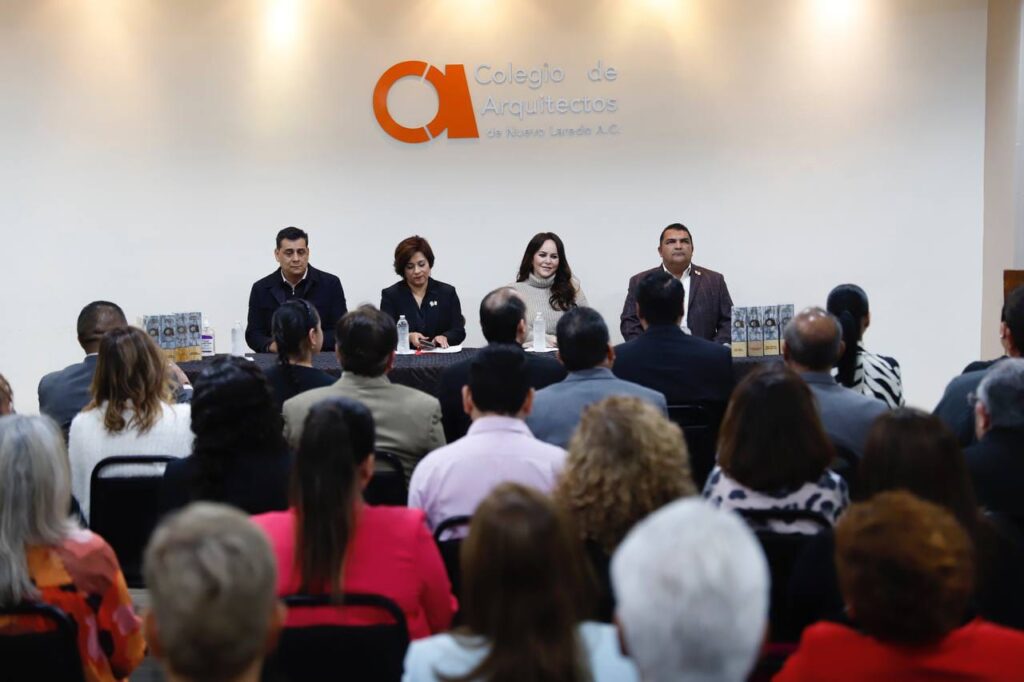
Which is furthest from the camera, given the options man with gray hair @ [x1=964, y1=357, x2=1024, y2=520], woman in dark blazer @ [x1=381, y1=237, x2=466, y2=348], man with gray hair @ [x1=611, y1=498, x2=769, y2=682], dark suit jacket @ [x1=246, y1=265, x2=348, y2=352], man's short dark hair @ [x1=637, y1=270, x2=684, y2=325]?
woman in dark blazer @ [x1=381, y1=237, x2=466, y2=348]

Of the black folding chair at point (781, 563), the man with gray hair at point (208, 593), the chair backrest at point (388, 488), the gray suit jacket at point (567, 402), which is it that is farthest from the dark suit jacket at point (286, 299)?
the man with gray hair at point (208, 593)

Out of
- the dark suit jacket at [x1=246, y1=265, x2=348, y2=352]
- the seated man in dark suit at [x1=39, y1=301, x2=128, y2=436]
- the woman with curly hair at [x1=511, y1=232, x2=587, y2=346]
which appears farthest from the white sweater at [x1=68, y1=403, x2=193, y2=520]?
the woman with curly hair at [x1=511, y1=232, x2=587, y2=346]

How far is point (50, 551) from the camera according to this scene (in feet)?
8.64

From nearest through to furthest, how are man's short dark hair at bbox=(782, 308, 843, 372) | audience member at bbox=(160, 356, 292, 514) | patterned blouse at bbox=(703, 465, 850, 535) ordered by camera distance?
patterned blouse at bbox=(703, 465, 850, 535) < audience member at bbox=(160, 356, 292, 514) < man's short dark hair at bbox=(782, 308, 843, 372)

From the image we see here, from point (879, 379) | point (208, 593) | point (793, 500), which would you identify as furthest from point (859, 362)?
point (208, 593)

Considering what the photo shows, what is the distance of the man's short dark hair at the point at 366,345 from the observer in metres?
4.05

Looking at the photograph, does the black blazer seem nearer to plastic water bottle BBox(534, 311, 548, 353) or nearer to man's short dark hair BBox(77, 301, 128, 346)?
plastic water bottle BBox(534, 311, 548, 353)

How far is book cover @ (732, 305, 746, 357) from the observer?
5828mm

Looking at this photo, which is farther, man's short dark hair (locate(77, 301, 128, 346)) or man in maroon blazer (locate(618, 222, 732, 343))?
man in maroon blazer (locate(618, 222, 732, 343))

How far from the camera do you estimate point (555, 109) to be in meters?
8.08

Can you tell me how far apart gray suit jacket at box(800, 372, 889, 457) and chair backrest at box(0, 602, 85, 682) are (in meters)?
2.41

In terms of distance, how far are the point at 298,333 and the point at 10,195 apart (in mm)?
4711

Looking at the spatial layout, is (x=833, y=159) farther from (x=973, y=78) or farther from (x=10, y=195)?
(x=10, y=195)

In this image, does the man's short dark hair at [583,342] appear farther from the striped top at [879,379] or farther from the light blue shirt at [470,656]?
the light blue shirt at [470,656]
